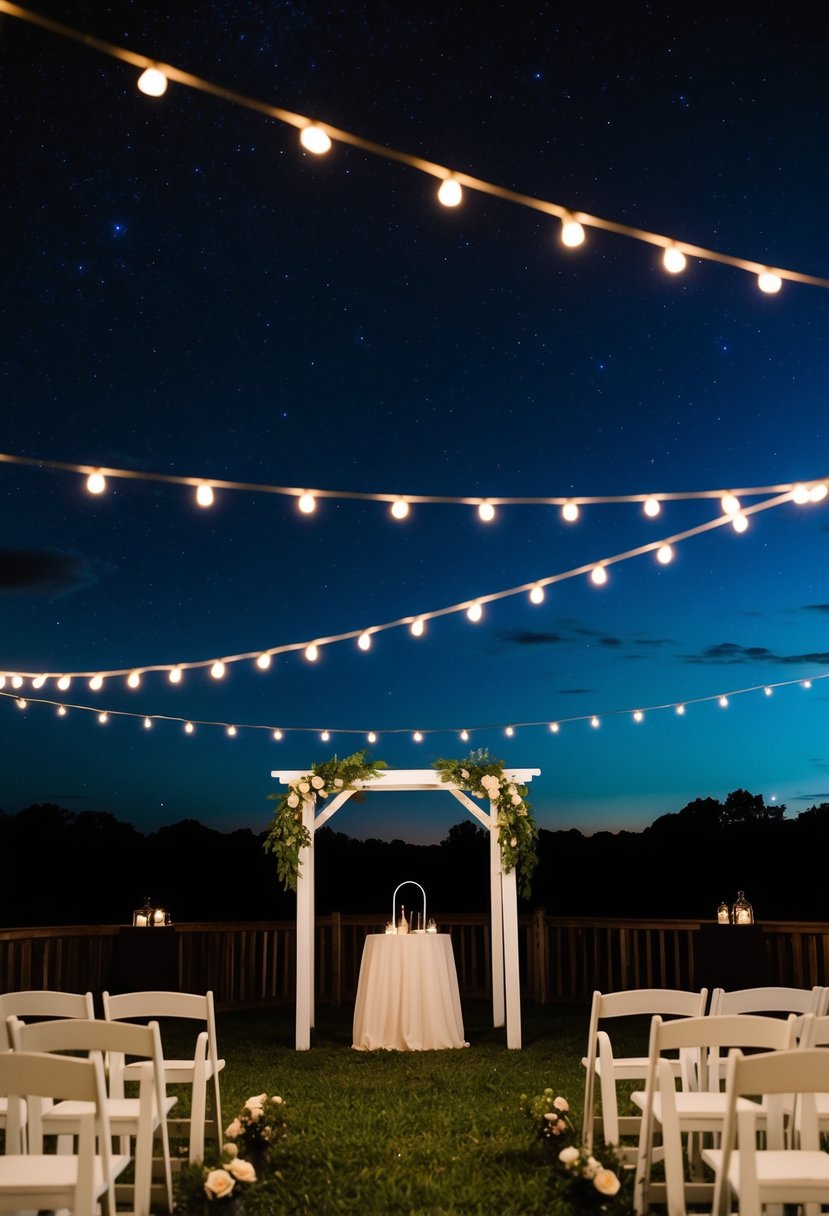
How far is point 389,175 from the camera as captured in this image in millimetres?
7914

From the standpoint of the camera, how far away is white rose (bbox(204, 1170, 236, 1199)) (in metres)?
3.56

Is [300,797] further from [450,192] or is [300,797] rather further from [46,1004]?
[450,192]

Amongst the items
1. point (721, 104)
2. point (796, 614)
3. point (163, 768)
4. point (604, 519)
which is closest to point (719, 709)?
point (796, 614)

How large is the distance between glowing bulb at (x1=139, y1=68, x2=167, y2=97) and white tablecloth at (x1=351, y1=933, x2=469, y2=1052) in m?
7.13

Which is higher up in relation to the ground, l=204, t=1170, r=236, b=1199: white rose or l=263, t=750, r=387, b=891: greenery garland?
l=263, t=750, r=387, b=891: greenery garland

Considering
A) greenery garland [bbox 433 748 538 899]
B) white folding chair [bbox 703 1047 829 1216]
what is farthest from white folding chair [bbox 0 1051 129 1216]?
greenery garland [bbox 433 748 538 899]

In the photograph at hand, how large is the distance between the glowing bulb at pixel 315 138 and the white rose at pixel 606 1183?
3.33 metres

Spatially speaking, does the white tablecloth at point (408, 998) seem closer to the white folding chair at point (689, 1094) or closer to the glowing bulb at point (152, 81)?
the white folding chair at point (689, 1094)

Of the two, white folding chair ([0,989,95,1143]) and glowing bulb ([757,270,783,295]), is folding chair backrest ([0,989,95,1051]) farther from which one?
glowing bulb ([757,270,783,295])

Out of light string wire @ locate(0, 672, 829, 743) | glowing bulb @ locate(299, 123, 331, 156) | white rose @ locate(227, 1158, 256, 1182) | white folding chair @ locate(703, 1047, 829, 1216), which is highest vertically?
glowing bulb @ locate(299, 123, 331, 156)

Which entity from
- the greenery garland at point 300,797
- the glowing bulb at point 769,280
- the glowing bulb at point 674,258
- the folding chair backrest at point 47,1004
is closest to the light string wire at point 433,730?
the greenery garland at point 300,797

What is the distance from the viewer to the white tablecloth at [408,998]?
29.7 ft

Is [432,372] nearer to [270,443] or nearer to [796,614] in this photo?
[270,443]

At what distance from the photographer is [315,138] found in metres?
3.54
